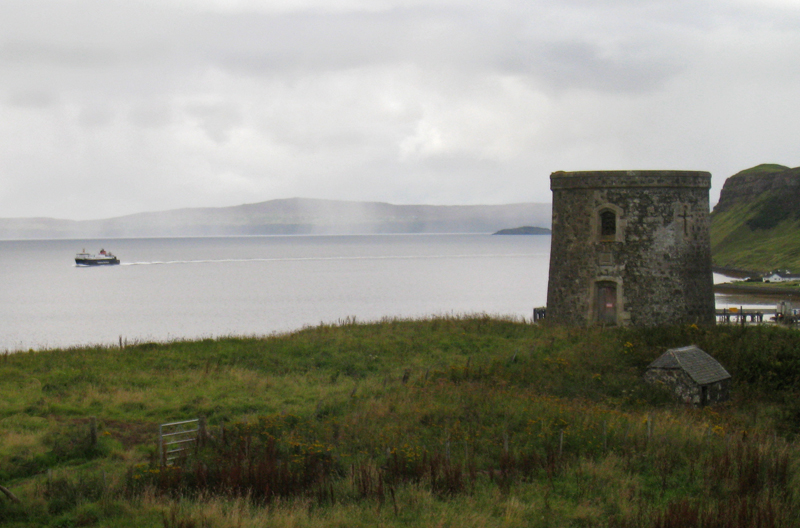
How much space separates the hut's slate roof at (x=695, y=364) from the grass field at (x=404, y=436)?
0.78m

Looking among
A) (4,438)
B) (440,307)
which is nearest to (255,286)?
(440,307)

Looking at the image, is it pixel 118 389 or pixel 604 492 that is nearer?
pixel 604 492

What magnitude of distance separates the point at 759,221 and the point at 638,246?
11791 cm

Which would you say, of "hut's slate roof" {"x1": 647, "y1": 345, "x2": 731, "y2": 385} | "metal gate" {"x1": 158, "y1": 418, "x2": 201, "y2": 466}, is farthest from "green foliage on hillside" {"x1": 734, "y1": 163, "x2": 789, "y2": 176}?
"metal gate" {"x1": 158, "y1": 418, "x2": 201, "y2": 466}

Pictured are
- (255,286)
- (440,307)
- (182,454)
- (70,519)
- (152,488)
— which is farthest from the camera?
(255,286)

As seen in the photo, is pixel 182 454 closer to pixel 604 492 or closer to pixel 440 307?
pixel 604 492

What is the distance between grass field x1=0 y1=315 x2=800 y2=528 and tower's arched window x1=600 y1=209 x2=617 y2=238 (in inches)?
171

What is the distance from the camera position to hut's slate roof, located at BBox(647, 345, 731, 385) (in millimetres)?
19734

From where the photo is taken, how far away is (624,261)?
2670 cm

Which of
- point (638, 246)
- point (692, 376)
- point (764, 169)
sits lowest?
point (692, 376)

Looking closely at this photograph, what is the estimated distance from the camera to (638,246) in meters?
26.5

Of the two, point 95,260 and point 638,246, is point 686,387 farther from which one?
→ point 95,260

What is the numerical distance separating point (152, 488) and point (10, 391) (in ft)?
28.6

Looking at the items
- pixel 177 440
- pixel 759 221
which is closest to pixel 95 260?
pixel 759 221
